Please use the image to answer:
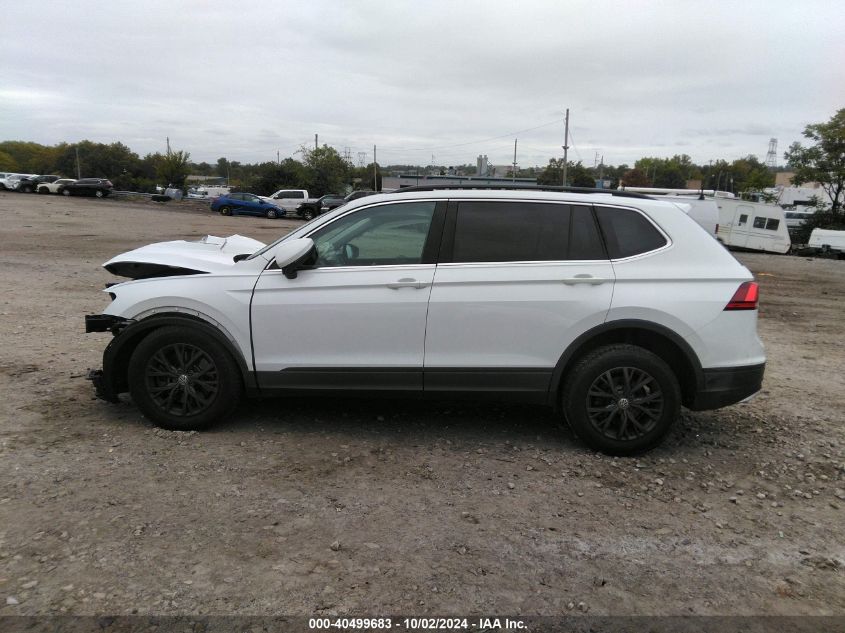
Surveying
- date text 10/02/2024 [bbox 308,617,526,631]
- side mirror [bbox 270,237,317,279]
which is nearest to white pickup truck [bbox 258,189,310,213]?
side mirror [bbox 270,237,317,279]

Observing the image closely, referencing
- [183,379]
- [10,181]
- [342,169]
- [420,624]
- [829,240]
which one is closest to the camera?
[420,624]

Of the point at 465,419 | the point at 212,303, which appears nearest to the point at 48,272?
the point at 212,303

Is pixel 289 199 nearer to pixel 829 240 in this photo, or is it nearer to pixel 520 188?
pixel 829 240

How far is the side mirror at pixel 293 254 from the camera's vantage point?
13.5ft

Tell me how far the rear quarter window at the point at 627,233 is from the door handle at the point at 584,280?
8.3 inches

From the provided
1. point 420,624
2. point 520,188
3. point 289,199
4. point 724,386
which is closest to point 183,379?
point 420,624

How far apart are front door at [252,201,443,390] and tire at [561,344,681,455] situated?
1096 millimetres

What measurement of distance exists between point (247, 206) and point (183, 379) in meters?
36.3

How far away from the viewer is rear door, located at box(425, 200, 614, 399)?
13.5ft

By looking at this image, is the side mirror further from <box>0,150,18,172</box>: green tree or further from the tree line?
<box>0,150,18,172</box>: green tree

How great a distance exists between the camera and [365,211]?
438 centimetres

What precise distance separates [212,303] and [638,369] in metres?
2.93

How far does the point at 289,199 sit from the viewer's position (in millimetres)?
40188

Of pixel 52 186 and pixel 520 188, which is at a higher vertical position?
pixel 52 186
